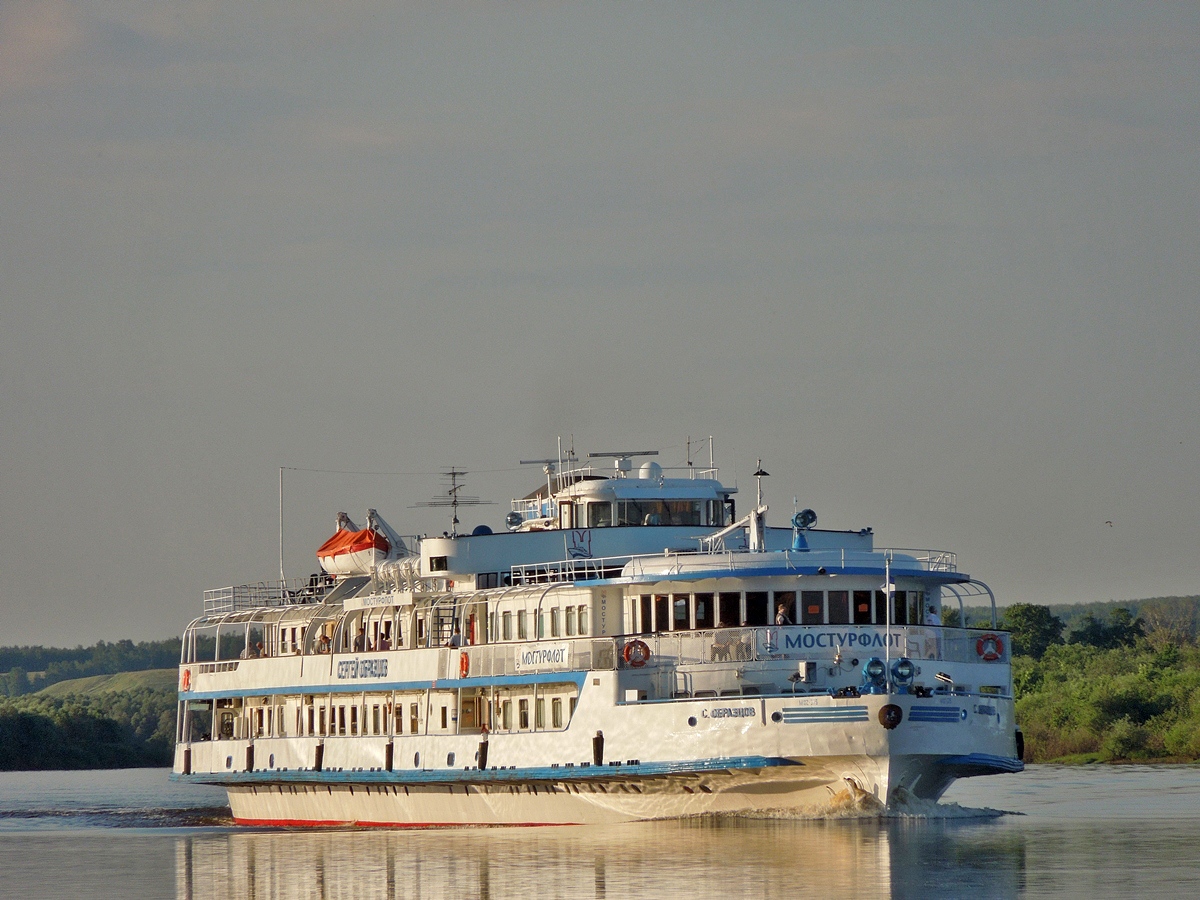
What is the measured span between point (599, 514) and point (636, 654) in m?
9.30

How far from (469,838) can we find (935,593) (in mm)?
12719

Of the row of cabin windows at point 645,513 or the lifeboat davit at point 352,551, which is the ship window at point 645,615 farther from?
the lifeboat davit at point 352,551

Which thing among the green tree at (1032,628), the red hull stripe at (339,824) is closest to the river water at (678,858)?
the red hull stripe at (339,824)

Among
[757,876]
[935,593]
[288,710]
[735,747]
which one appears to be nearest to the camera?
[757,876]

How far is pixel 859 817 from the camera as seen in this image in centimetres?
4300

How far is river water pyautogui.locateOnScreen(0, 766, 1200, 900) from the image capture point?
1293 inches

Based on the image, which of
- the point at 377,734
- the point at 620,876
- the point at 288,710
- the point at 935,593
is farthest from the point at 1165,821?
the point at 288,710

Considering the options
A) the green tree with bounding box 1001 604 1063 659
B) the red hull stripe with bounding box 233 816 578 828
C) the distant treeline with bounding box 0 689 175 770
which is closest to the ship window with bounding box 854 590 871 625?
the red hull stripe with bounding box 233 816 578 828

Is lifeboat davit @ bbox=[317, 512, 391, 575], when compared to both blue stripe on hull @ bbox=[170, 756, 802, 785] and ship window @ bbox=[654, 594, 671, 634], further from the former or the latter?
ship window @ bbox=[654, 594, 671, 634]

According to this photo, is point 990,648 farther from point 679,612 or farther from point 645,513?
point 645,513

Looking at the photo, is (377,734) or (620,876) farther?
(377,734)

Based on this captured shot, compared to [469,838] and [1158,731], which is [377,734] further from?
[1158,731]

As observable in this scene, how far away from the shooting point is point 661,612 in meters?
46.4

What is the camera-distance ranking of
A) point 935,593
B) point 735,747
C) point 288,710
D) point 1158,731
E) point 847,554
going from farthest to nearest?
1. point 1158,731
2. point 288,710
3. point 935,593
4. point 847,554
5. point 735,747
